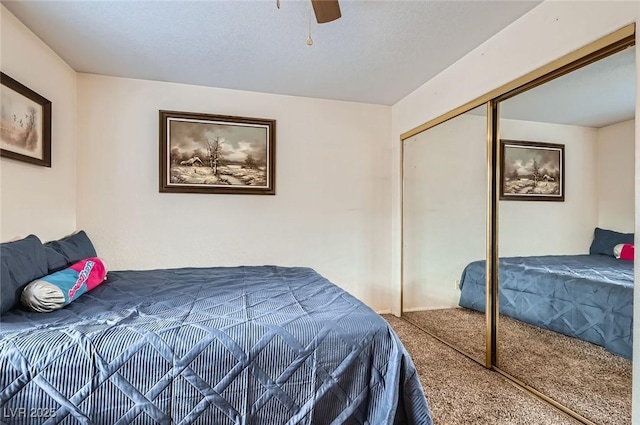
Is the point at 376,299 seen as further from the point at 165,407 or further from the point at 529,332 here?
the point at 165,407

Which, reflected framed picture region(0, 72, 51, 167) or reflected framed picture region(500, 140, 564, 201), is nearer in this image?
reflected framed picture region(0, 72, 51, 167)

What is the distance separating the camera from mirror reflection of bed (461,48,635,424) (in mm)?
1686

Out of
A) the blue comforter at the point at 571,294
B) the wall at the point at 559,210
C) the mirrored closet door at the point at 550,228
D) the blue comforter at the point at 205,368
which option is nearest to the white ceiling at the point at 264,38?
the mirrored closet door at the point at 550,228

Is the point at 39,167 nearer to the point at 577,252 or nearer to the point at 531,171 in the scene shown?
the point at 531,171

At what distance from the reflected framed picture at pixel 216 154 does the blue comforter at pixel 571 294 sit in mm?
2146

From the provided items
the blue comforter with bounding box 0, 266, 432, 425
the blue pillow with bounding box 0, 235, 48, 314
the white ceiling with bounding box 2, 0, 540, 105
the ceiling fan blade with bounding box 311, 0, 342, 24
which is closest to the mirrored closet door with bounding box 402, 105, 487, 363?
the white ceiling with bounding box 2, 0, 540, 105

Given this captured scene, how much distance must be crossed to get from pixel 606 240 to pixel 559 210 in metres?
0.39

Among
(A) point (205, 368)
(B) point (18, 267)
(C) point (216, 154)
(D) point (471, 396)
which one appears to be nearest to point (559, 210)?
(D) point (471, 396)

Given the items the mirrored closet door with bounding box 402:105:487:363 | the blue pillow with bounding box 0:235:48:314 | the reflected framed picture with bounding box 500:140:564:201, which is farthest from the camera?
the mirrored closet door with bounding box 402:105:487:363

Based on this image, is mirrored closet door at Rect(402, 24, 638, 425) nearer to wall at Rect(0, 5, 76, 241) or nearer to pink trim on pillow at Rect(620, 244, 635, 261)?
pink trim on pillow at Rect(620, 244, 635, 261)

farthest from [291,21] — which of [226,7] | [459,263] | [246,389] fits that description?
[459,263]

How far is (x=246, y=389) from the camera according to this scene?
131 centimetres

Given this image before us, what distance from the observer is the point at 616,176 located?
1727 millimetres

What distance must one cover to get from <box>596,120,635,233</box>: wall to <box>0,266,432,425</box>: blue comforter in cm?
132
